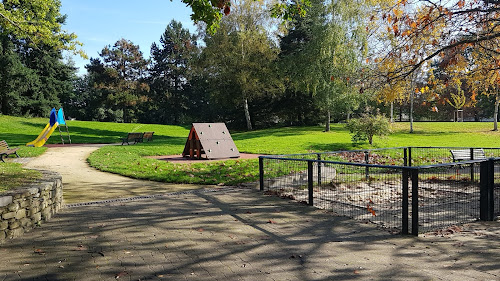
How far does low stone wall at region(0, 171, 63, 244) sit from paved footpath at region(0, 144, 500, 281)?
0.20 metres

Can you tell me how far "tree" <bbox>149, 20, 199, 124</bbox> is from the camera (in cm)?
6172

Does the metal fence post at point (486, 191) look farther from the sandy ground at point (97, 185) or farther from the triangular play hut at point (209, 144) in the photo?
the triangular play hut at point (209, 144)

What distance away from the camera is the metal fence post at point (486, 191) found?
5.86 meters

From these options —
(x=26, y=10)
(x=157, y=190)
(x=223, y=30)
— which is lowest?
(x=157, y=190)

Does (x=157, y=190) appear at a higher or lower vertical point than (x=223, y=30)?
lower

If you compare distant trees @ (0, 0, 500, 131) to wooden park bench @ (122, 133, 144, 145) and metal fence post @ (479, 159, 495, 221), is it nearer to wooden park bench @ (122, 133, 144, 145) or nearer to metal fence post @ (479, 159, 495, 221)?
metal fence post @ (479, 159, 495, 221)

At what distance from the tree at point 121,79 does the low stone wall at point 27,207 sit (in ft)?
172

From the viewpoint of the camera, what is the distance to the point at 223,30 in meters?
35.8

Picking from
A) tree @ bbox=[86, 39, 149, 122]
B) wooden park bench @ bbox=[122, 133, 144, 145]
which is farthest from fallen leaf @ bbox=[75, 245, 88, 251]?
tree @ bbox=[86, 39, 149, 122]

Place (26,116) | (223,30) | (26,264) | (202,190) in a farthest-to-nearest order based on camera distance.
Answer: (26,116) → (223,30) → (202,190) → (26,264)

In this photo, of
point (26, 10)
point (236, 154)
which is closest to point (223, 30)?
point (236, 154)

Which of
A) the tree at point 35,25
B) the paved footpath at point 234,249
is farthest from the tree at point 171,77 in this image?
the paved footpath at point 234,249

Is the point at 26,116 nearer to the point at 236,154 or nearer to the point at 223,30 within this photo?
the point at 223,30

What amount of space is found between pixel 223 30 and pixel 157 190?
29102 mm
